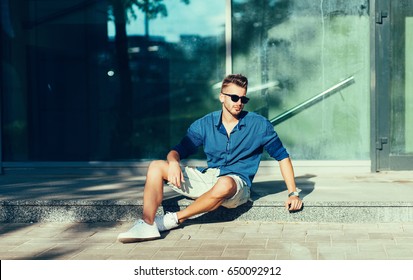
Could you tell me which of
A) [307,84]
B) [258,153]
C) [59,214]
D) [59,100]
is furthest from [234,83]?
[59,100]

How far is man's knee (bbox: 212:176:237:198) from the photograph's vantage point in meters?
6.52

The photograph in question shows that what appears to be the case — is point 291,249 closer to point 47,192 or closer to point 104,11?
point 47,192

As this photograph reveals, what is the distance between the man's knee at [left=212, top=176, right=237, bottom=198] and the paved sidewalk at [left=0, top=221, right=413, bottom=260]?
1.22 feet

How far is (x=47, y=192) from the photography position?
812cm

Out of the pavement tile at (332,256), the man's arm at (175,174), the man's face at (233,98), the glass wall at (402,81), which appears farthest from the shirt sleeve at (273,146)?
the glass wall at (402,81)

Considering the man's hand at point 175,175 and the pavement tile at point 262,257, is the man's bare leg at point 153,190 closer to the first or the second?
the man's hand at point 175,175

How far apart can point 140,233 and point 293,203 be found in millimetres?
1352

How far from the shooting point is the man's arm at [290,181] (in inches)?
269

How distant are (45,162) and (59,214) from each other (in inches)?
116

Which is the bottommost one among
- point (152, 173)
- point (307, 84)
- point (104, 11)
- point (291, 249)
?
point (291, 249)

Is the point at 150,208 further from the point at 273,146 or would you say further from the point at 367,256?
the point at 367,256

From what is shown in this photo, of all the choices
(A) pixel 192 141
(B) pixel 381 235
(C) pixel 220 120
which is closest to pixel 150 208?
(A) pixel 192 141

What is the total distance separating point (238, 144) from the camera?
6930mm

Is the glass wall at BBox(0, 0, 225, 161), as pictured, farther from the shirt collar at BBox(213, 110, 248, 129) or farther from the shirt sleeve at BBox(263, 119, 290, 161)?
the shirt sleeve at BBox(263, 119, 290, 161)
